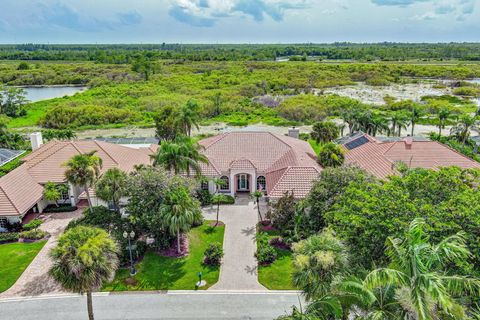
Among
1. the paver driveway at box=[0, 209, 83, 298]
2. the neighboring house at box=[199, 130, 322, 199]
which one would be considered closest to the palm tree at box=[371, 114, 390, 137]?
the neighboring house at box=[199, 130, 322, 199]

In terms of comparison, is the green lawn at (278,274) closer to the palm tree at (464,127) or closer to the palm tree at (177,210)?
the palm tree at (177,210)

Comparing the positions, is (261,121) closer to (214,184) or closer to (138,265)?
(214,184)

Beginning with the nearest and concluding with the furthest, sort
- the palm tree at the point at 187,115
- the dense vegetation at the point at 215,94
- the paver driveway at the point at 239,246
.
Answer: the paver driveway at the point at 239,246, the palm tree at the point at 187,115, the dense vegetation at the point at 215,94

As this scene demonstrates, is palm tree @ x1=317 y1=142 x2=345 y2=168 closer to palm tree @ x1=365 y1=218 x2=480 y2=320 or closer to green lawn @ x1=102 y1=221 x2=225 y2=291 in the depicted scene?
green lawn @ x1=102 y1=221 x2=225 y2=291

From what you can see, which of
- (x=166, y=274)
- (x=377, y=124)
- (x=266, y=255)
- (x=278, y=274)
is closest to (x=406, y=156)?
(x=377, y=124)

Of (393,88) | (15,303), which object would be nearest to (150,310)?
(15,303)

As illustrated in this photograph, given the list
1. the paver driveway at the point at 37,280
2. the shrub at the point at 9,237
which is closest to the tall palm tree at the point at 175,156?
the paver driveway at the point at 37,280

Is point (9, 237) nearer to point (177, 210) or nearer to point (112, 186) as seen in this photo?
point (112, 186)
